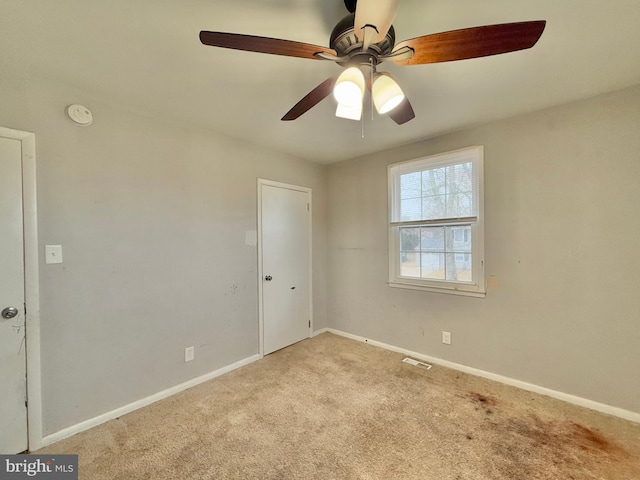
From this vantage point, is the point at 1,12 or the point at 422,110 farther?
the point at 422,110

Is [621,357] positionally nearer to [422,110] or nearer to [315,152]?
[422,110]

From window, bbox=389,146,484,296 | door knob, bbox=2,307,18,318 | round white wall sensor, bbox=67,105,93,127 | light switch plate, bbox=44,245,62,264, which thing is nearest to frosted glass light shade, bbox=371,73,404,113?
window, bbox=389,146,484,296

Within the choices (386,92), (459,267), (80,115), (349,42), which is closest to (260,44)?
(349,42)

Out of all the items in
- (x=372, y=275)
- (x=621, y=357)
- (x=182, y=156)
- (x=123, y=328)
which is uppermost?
(x=182, y=156)

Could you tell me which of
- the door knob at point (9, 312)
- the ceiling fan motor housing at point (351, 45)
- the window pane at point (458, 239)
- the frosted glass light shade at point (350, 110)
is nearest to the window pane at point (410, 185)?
the window pane at point (458, 239)

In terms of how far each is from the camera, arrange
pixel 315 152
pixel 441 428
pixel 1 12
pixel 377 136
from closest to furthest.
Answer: pixel 1 12, pixel 441 428, pixel 377 136, pixel 315 152

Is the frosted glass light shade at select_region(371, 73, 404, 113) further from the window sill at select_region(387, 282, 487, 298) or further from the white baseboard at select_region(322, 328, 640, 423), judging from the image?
the white baseboard at select_region(322, 328, 640, 423)

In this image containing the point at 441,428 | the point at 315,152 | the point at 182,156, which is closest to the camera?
the point at 441,428

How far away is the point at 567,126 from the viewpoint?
7.02 ft

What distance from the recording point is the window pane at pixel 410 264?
2.97 m

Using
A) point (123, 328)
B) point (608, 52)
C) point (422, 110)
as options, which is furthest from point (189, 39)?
point (608, 52)

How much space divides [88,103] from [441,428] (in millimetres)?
3404

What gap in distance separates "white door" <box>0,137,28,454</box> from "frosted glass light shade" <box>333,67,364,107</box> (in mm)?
2027

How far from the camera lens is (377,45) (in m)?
1.18
